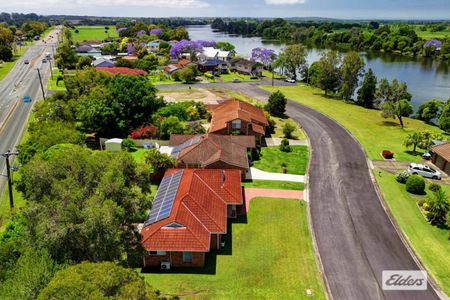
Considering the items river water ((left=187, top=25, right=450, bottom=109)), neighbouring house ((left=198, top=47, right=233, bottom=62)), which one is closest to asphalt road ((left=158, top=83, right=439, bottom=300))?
river water ((left=187, top=25, right=450, bottom=109))

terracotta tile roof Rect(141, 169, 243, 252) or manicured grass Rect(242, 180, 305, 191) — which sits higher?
terracotta tile roof Rect(141, 169, 243, 252)

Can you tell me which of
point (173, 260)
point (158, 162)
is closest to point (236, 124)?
point (158, 162)

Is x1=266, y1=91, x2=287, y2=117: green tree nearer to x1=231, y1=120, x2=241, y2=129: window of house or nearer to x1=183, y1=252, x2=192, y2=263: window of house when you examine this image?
x1=231, y1=120, x2=241, y2=129: window of house

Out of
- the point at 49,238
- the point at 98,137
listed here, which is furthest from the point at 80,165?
the point at 98,137

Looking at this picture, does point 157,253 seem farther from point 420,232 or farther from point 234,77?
point 234,77

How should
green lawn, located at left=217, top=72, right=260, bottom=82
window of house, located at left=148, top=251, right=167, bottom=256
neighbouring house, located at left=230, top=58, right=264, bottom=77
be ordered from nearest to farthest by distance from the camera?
window of house, located at left=148, top=251, right=167, bottom=256 → green lawn, located at left=217, top=72, right=260, bottom=82 → neighbouring house, located at left=230, top=58, right=264, bottom=77

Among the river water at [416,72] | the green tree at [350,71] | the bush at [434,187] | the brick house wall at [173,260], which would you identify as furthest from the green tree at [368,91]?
the brick house wall at [173,260]
